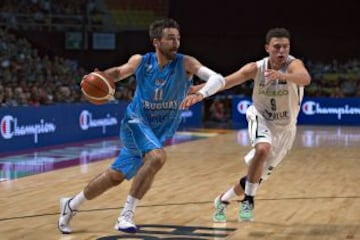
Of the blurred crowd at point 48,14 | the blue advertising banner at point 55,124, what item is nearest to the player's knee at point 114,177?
the blue advertising banner at point 55,124

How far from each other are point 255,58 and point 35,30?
790cm

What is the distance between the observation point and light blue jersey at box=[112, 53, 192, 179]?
242 inches

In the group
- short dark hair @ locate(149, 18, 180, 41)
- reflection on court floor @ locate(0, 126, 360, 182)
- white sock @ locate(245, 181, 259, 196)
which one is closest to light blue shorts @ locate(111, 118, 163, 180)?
short dark hair @ locate(149, 18, 180, 41)

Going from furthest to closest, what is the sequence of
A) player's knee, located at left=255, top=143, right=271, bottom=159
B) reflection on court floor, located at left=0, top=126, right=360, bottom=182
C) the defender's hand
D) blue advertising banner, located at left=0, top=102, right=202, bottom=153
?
blue advertising banner, located at left=0, top=102, right=202, bottom=153, reflection on court floor, located at left=0, top=126, right=360, bottom=182, player's knee, located at left=255, top=143, right=271, bottom=159, the defender's hand

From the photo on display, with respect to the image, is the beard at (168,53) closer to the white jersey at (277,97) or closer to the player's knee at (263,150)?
the white jersey at (277,97)

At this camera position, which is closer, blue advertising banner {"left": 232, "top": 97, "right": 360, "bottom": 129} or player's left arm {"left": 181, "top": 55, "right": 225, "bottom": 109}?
player's left arm {"left": 181, "top": 55, "right": 225, "bottom": 109}

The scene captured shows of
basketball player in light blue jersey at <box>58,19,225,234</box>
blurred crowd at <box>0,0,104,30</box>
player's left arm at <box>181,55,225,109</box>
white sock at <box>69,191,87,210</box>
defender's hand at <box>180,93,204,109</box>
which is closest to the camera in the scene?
defender's hand at <box>180,93,204,109</box>

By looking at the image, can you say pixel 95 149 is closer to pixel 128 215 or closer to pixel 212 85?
pixel 128 215

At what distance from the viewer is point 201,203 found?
8.20m

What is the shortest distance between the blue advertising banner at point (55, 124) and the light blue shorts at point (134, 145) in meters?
7.82

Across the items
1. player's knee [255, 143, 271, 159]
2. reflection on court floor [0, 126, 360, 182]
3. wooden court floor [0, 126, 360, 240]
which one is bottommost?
reflection on court floor [0, 126, 360, 182]

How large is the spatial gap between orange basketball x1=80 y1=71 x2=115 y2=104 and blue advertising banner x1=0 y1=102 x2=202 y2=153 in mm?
7950

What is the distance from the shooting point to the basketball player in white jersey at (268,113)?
22.4 ft

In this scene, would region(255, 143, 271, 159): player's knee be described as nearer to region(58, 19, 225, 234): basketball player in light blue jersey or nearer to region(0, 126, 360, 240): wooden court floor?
region(0, 126, 360, 240): wooden court floor
